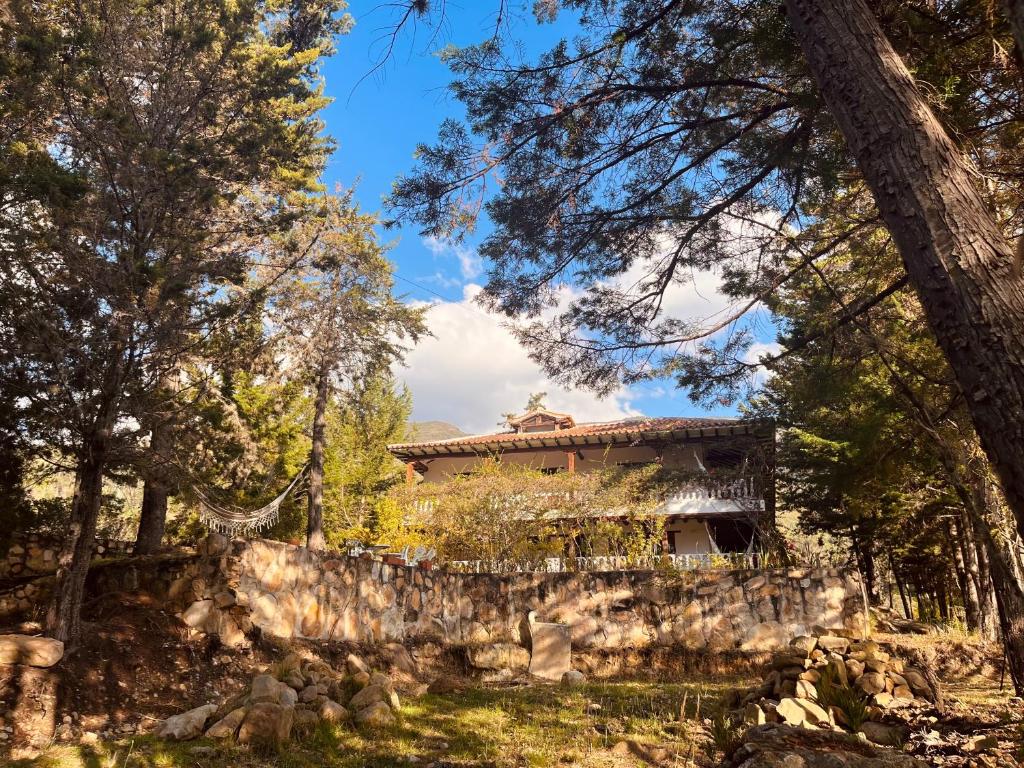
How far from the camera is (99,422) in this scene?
5.92m

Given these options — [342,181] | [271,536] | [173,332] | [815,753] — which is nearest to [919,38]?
[815,753]

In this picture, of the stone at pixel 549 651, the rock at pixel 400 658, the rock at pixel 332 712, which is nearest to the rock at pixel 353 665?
the rock at pixel 400 658

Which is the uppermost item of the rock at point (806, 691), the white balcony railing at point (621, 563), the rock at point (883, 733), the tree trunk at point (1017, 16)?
the tree trunk at point (1017, 16)

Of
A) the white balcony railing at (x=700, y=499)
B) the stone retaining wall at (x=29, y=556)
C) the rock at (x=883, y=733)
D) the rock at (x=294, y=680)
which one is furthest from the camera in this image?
the white balcony railing at (x=700, y=499)

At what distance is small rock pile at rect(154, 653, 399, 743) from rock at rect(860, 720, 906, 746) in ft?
12.1

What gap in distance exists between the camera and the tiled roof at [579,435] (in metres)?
18.7

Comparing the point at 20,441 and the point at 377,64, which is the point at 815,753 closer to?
the point at 377,64

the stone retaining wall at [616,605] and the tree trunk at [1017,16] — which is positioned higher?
the tree trunk at [1017,16]

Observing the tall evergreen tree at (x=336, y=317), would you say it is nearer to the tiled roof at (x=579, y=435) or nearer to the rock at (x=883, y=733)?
the tiled roof at (x=579, y=435)

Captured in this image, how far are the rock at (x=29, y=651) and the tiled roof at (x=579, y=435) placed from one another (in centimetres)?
1561

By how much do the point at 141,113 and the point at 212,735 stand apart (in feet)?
20.7

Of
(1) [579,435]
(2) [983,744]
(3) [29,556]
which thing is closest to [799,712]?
(2) [983,744]

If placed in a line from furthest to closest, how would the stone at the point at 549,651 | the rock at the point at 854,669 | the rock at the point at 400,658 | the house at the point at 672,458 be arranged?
the house at the point at 672,458 → the stone at the point at 549,651 → the rock at the point at 400,658 → the rock at the point at 854,669

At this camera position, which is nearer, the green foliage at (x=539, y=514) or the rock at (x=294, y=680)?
the rock at (x=294, y=680)
